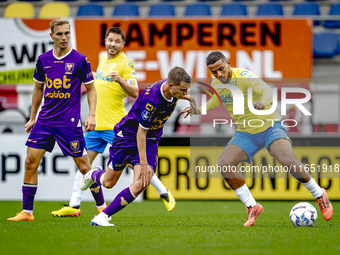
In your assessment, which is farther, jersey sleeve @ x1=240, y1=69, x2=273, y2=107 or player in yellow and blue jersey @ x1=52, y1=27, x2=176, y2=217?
player in yellow and blue jersey @ x1=52, y1=27, x2=176, y2=217

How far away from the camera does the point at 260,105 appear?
436 centimetres

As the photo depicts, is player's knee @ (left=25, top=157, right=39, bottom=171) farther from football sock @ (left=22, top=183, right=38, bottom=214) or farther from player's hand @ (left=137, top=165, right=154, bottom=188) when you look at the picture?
player's hand @ (left=137, top=165, right=154, bottom=188)

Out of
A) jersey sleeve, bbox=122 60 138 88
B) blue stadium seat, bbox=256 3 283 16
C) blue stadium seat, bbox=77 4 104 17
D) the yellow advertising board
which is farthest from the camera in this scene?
blue stadium seat, bbox=77 4 104 17

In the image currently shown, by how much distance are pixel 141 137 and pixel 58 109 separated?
115 centimetres

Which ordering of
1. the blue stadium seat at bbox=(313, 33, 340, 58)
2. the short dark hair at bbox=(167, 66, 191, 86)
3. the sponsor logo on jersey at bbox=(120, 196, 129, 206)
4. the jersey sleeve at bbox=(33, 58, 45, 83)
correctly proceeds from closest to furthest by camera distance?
1. the short dark hair at bbox=(167, 66, 191, 86)
2. the sponsor logo on jersey at bbox=(120, 196, 129, 206)
3. the jersey sleeve at bbox=(33, 58, 45, 83)
4. the blue stadium seat at bbox=(313, 33, 340, 58)

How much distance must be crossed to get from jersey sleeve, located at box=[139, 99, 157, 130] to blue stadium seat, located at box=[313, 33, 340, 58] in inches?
270

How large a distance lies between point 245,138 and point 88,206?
301 centimetres

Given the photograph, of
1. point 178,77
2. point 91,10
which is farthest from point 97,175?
point 91,10

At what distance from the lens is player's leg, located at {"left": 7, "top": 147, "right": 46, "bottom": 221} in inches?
191

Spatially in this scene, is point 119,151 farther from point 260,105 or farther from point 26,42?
point 26,42

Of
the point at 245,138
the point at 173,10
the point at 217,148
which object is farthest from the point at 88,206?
the point at 173,10

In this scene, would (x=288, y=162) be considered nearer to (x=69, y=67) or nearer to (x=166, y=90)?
(x=166, y=90)

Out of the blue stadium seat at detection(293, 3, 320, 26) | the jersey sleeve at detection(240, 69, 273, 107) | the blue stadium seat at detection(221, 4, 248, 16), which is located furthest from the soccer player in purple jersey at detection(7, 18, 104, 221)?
the blue stadium seat at detection(293, 3, 320, 26)

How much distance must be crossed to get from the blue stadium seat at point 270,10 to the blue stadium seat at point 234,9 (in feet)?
1.10
